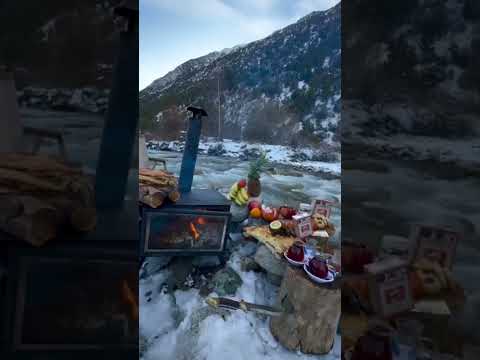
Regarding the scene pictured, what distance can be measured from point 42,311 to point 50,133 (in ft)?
2.02

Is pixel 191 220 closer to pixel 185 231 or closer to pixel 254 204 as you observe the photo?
pixel 185 231

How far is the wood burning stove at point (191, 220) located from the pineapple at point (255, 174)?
0.14 meters

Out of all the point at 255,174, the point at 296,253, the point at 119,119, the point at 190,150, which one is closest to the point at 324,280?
the point at 296,253

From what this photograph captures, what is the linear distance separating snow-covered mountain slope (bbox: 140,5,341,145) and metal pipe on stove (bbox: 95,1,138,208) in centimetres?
40

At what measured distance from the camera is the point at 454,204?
4.04 ft

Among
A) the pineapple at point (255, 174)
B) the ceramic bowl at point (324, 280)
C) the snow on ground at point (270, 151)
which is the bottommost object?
the ceramic bowl at point (324, 280)

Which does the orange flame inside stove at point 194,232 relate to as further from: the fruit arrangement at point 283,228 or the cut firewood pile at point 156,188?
the fruit arrangement at point 283,228

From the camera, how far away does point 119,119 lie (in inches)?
50.8

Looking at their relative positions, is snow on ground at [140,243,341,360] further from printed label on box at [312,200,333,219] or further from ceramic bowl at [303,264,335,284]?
printed label on box at [312,200,333,219]

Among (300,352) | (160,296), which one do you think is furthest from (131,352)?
(300,352)

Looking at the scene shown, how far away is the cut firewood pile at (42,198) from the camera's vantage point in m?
1.17

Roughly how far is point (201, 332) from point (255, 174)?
787mm

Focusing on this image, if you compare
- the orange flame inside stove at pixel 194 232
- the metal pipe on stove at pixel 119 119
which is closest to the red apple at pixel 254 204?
the orange flame inside stove at pixel 194 232

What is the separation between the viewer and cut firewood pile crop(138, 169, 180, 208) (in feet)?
5.65
